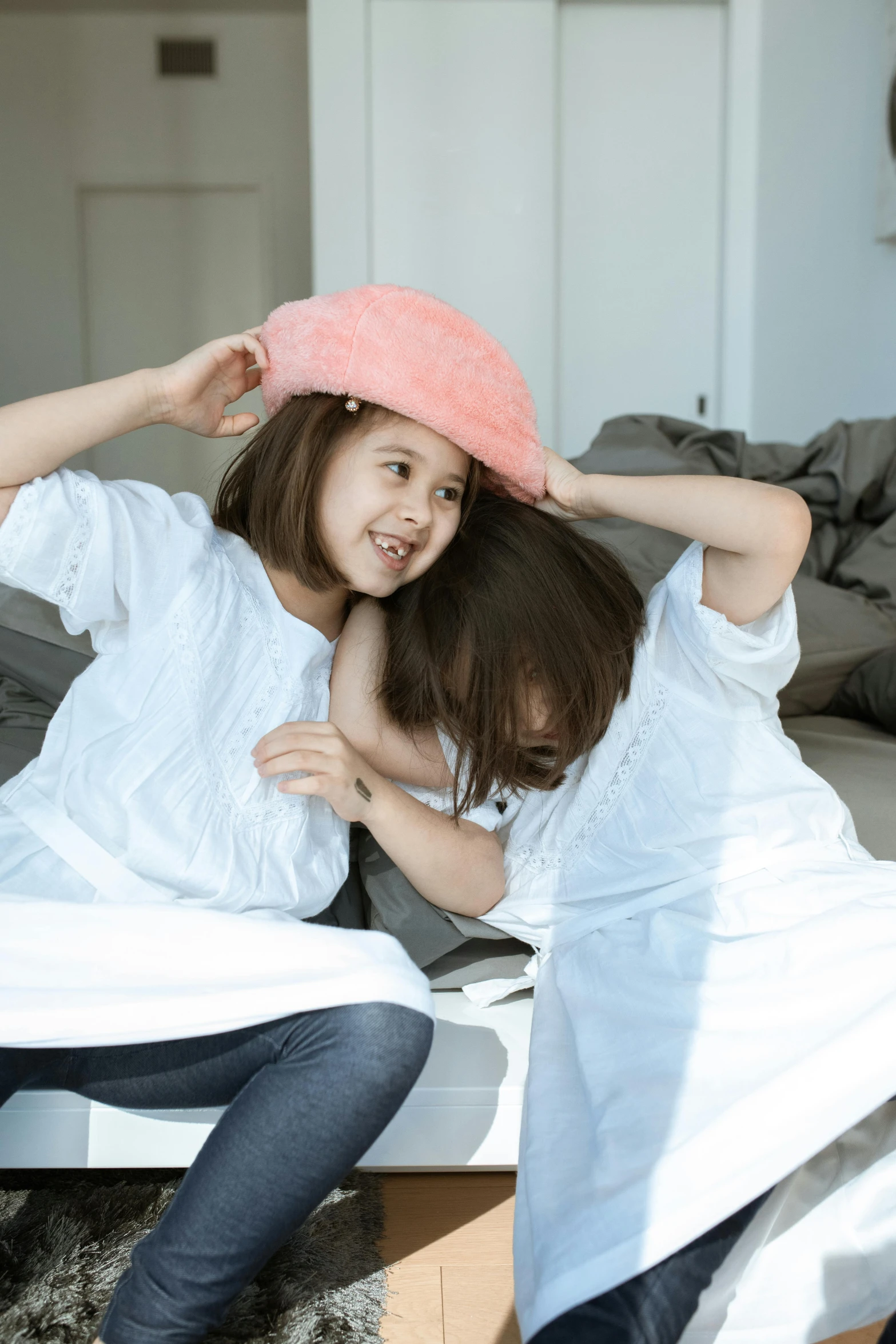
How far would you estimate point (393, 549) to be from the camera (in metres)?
1.03

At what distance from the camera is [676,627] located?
1.04 metres

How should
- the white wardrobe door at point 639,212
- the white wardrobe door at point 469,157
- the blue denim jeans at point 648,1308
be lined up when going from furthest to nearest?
the white wardrobe door at point 639,212
the white wardrobe door at point 469,157
the blue denim jeans at point 648,1308

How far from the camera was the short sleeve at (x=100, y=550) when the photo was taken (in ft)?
2.90

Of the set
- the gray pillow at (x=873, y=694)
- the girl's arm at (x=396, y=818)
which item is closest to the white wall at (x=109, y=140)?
the gray pillow at (x=873, y=694)

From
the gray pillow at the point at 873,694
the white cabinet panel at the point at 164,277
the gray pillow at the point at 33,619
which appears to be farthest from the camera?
the white cabinet panel at the point at 164,277

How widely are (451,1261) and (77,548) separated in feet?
2.39

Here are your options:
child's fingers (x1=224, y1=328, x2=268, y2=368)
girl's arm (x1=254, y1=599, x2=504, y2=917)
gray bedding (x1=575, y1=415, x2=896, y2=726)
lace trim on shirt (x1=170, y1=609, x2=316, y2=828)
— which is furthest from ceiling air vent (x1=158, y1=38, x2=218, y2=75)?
lace trim on shirt (x1=170, y1=609, x2=316, y2=828)

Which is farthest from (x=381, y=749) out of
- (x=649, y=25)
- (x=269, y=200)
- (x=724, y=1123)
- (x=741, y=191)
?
(x=269, y=200)

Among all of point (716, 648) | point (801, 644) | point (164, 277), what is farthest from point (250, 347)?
point (164, 277)

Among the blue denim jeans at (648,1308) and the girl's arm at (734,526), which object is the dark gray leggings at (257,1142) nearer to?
the blue denim jeans at (648,1308)

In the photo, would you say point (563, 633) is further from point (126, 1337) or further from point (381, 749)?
point (126, 1337)

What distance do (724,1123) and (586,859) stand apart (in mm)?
335

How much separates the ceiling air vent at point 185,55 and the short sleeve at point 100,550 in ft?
12.7

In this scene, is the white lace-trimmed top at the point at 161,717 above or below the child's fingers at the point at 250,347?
below
